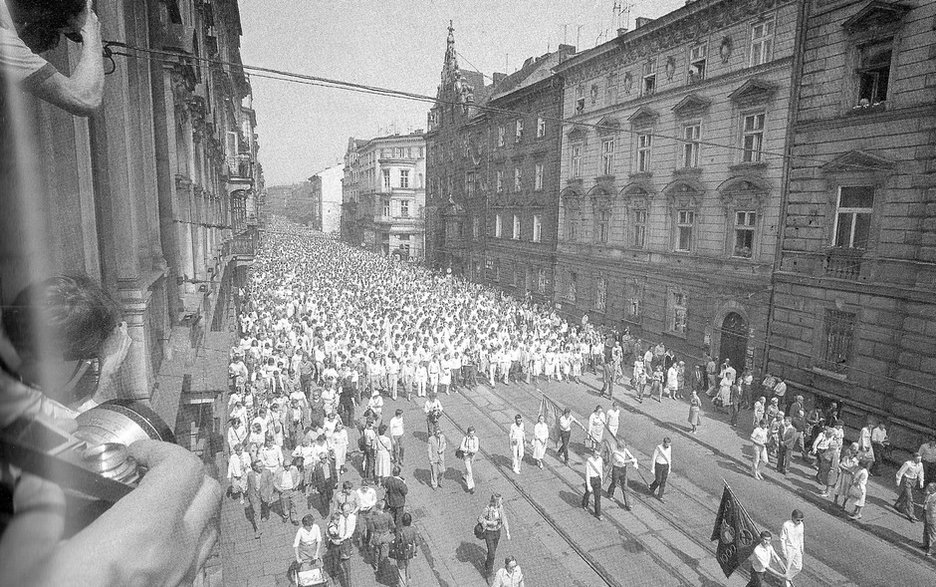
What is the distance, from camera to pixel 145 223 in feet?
27.1

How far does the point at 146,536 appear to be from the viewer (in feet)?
3.36

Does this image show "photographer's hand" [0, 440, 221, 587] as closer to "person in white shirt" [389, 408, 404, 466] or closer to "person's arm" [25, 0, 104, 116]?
"person's arm" [25, 0, 104, 116]

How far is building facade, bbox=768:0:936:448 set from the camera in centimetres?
1519

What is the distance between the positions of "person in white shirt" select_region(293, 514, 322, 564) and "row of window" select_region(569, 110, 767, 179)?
516 inches

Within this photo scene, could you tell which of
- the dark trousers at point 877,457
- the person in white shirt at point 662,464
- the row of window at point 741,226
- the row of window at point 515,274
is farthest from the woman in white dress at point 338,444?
the row of window at point 515,274

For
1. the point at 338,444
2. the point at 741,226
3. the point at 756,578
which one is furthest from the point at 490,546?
the point at 741,226

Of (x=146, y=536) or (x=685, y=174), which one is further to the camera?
(x=685, y=174)

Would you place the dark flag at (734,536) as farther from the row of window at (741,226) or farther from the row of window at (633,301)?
the row of window at (633,301)

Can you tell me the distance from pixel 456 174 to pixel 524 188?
13503mm

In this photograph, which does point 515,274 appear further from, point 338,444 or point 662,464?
point 338,444

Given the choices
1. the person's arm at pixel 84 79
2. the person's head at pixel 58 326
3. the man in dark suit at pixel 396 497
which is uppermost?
the person's arm at pixel 84 79

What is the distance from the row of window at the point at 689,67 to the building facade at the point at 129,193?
65.6ft

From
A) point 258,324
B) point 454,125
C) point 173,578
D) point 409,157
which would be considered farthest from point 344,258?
point 173,578

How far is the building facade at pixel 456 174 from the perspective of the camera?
45219mm
